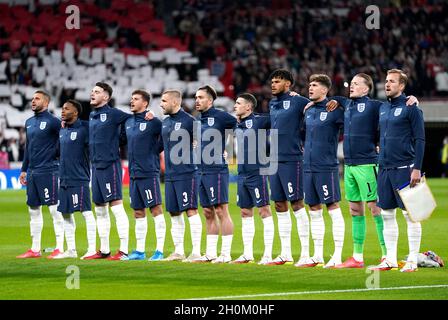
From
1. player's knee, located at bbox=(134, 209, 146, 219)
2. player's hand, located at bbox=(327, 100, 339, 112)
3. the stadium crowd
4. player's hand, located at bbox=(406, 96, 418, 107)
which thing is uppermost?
the stadium crowd

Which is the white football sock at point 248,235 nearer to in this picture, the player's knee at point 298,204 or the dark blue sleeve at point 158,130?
the player's knee at point 298,204

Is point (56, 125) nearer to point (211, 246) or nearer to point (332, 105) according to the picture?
point (211, 246)

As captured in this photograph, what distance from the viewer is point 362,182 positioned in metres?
14.8

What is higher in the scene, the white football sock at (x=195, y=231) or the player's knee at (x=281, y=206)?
the player's knee at (x=281, y=206)

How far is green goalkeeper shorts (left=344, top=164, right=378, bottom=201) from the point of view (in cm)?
1479

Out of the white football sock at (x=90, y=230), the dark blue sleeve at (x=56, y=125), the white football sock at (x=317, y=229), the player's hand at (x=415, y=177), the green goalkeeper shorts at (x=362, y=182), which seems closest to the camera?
the player's hand at (x=415, y=177)

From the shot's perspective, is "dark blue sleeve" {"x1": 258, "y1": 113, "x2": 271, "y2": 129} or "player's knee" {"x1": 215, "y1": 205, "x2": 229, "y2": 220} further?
"player's knee" {"x1": 215, "y1": 205, "x2": 229, "y2": 220}

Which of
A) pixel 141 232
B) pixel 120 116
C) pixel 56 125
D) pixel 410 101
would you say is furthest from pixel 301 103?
pixel 56 125

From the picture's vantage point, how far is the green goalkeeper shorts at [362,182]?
14789 millimetres

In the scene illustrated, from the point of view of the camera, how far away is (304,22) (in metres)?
46.6

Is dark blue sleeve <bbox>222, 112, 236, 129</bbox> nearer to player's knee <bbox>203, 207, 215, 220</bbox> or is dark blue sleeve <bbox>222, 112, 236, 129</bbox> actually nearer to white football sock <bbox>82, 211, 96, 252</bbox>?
player's knee <bbox>203, 207, 215, 220</bbox>

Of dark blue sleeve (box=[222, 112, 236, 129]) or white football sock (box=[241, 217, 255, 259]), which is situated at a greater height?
dark blue sleeve (box=[222, 112, 236, 129])

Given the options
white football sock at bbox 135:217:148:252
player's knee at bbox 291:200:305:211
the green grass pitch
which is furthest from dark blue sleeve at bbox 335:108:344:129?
white football sock at bbox 135:217:148:252

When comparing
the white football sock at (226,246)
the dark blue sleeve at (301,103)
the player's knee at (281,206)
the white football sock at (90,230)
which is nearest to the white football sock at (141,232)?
the white football sock at (90,230)
